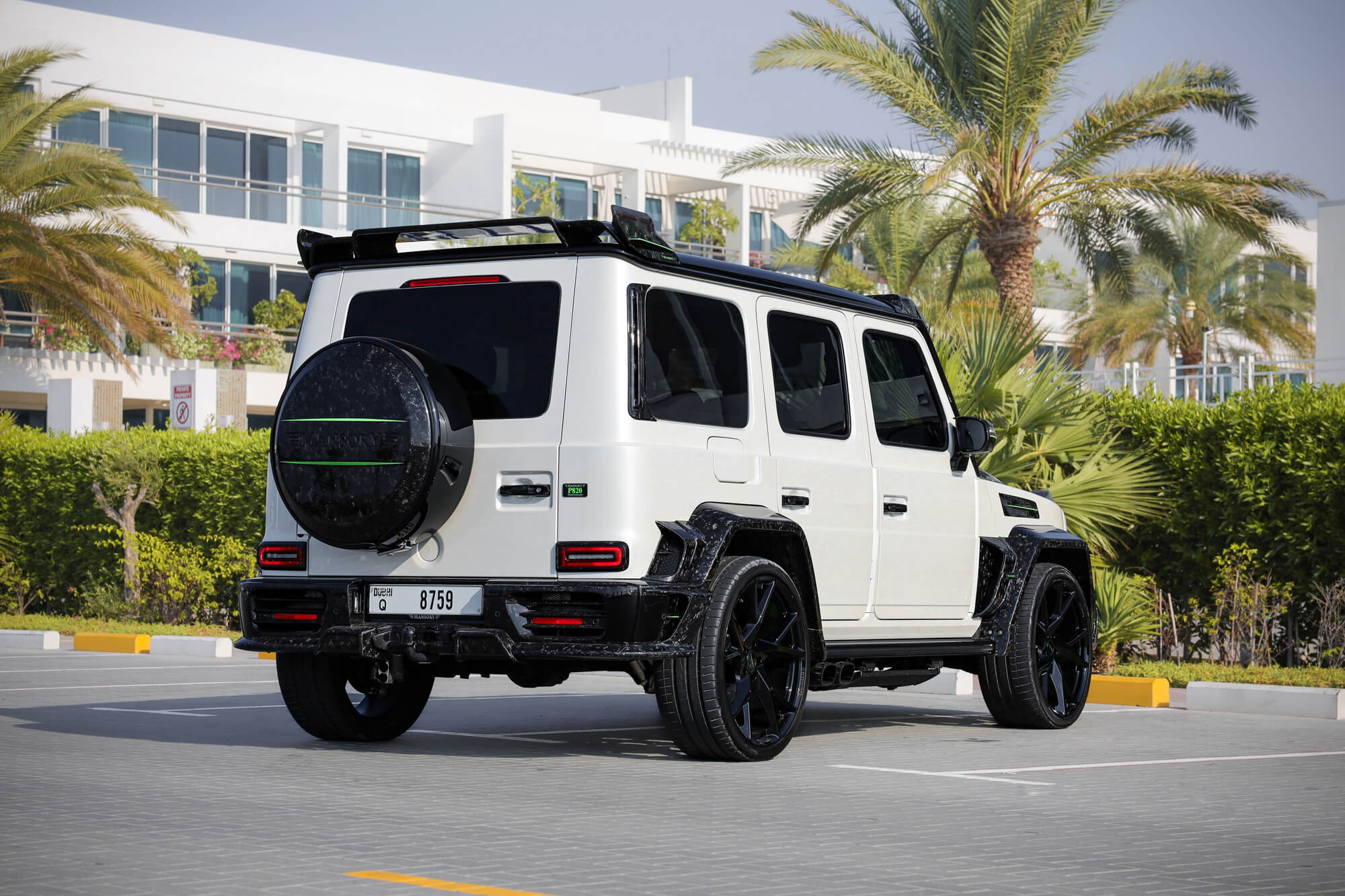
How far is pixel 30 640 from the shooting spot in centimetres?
1900

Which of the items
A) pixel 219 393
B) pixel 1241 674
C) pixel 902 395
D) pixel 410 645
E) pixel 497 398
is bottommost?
pixel 1241 674

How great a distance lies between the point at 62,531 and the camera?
2262 centimetres

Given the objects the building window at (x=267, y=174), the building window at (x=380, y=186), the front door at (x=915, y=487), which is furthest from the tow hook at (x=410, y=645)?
the building window at (x=380, y=186)

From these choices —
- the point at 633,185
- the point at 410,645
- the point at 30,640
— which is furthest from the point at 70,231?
the point at 633,185

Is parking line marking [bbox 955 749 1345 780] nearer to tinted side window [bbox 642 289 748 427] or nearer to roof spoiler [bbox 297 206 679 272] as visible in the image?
tinted side window [bbox 642 289 748 427]

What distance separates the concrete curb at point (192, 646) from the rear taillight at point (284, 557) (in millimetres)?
9706

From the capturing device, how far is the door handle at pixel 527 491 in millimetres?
7797

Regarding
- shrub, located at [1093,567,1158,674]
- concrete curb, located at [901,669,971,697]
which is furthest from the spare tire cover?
shrub, located at [1093,567,1158,674]

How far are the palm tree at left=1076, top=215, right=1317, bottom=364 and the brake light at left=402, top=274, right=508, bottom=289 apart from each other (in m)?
37.4

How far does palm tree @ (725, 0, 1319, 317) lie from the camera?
22656 mm

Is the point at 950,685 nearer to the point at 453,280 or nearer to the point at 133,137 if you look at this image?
the point at 453,280

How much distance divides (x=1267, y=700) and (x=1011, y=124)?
486 inches

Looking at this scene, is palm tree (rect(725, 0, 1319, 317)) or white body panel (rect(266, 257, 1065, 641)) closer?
white body panel (rect(266, 257, 1065, 641))

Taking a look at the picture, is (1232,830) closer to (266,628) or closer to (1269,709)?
(266,628)
